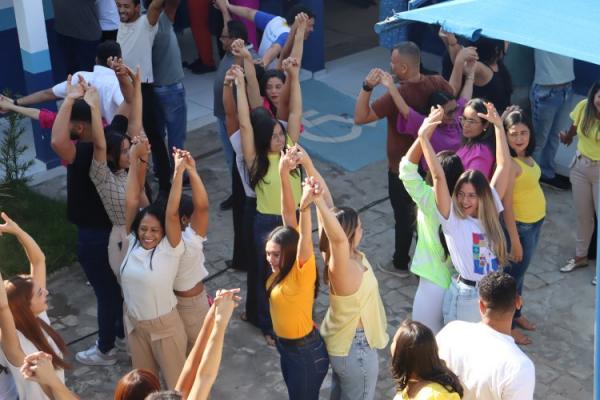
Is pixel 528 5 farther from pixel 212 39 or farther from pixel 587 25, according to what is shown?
pixel 212 39

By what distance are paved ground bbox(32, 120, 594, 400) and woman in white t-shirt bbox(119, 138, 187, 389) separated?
2.44ft

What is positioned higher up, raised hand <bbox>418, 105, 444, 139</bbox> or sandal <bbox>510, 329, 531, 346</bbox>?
raised hand <bbox>418, 105, 444, 139</bbox>

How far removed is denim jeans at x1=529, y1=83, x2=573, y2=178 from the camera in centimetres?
851

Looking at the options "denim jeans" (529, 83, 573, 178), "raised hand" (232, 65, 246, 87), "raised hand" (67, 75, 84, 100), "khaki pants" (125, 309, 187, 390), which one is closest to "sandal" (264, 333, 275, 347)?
"khaki pants" (125, 309, 187, 390)

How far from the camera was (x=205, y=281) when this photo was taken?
293 inches

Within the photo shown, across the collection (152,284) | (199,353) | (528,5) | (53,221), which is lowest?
(53,221)

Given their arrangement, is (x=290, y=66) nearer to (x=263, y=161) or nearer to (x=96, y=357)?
(x=263, y=161)

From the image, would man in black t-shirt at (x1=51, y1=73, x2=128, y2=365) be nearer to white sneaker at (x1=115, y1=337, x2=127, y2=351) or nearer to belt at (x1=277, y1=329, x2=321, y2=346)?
white sneaker at (x1=115, y1=337, x2=127, y2=351)

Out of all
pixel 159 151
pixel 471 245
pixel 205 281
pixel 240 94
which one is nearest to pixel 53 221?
pixel 159 151

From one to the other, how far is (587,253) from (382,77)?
7.31ft

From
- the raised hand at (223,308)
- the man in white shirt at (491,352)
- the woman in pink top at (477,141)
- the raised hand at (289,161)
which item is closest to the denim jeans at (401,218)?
the woman in pink top at (477,141)

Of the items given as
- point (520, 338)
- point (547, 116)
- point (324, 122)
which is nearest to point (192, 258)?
point (520, 338)

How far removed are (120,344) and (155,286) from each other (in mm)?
1407

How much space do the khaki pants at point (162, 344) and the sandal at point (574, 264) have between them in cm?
330
